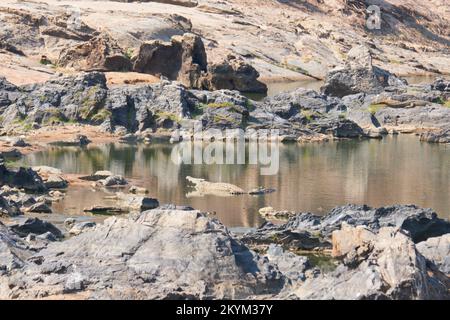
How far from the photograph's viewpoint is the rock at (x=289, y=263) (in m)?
24.2

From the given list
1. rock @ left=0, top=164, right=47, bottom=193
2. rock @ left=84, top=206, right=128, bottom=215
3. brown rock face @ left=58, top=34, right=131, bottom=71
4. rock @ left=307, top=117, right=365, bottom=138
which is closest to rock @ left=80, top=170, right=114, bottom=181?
rock @ left=0, top=164, right=47, bottom=193

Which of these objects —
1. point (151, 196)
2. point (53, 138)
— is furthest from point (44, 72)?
point (151, 196)

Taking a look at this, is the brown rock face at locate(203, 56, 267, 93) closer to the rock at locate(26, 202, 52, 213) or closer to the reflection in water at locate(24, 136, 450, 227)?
the reflection in water at locate(24, 136, 450, 227)

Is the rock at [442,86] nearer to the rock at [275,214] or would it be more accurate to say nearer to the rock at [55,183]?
the rock at [55,183]

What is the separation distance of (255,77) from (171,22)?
17.4 m

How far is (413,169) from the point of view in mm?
50656

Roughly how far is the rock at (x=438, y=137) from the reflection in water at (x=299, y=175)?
86cm

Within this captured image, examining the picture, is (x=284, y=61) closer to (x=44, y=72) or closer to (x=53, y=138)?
(x=44, y=72)

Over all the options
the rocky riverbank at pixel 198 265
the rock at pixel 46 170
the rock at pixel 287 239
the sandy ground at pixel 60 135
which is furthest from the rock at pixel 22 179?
the sandy ground at pixel 60 135

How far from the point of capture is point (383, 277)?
20359mm

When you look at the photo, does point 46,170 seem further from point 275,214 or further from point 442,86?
point 442,86

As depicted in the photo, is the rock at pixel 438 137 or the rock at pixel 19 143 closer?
the rock at pixel 19 143

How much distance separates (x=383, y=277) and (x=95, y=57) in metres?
63.1
